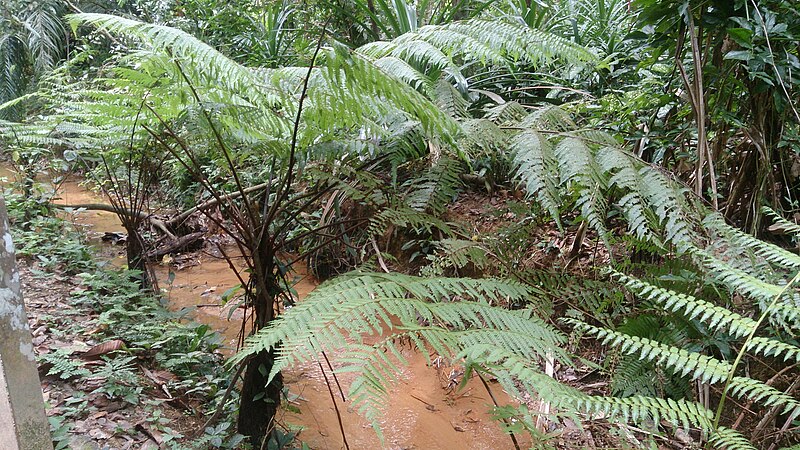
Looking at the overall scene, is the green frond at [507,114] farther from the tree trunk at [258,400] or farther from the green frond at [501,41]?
the tree trunk at [258,400]

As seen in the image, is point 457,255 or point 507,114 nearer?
point 457,255

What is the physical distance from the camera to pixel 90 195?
193 inches


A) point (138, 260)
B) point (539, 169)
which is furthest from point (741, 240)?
point (138, 260)

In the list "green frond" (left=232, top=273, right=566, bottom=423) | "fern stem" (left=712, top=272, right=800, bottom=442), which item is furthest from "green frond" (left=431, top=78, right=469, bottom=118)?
"fern stem" (left=712, top=272, right=800, bottom=442)

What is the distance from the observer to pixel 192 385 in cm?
181

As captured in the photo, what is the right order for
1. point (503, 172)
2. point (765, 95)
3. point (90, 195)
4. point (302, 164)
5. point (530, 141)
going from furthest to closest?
1. point (90, 195)
2. point (503, 172)
3. point (765, 95)
4. point (302, 164)
5. point (530, 141)

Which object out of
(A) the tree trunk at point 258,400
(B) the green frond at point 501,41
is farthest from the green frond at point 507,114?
(A) the tree trunk at point 258,400

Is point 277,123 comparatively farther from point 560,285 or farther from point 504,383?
point 560,285

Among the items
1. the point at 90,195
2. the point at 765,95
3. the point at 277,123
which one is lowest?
the point at 90,195

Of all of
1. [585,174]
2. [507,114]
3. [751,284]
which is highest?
[507,114]

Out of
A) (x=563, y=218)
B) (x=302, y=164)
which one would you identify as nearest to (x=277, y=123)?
(x=302, y=164)

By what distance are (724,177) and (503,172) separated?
40.2 inches

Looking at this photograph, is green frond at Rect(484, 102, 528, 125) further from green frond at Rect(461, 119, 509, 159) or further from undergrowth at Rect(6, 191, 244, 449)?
undergrowth at Rect(6, 191, 244, 449)

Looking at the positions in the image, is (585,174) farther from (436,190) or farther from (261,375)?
(261,375)
